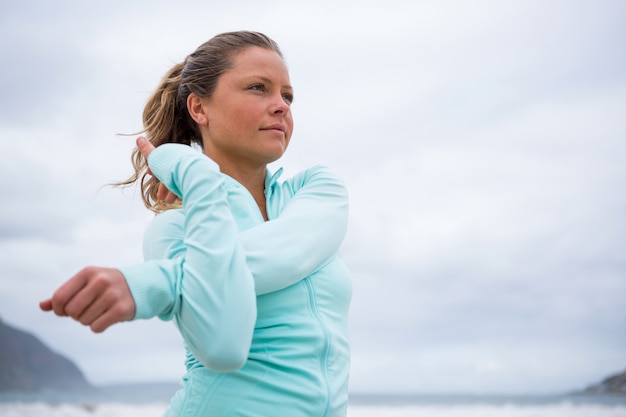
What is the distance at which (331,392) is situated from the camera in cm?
185

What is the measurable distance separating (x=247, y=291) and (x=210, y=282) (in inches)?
3.6

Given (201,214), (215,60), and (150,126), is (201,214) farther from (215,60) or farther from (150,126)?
Result: (150,126)

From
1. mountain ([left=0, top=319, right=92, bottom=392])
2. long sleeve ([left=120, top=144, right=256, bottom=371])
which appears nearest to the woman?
long sleeve ([left=120, top=144, right=256, bottom=371])

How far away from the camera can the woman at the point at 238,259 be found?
61.5 inches

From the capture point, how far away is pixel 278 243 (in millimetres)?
1786

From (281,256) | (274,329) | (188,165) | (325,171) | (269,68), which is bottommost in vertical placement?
(274,329)

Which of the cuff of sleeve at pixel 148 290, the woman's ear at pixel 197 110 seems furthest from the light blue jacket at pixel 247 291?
the woman's ear at pixel 197 110

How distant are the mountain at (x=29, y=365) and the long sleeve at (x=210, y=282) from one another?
45565 millimetres

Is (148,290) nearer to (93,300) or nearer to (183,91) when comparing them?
(93,300)

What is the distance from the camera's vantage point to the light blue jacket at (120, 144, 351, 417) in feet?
5.15

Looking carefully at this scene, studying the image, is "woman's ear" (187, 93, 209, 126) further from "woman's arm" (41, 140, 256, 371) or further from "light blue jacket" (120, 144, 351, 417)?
"woman's arm" (41, 140, 256, 371)

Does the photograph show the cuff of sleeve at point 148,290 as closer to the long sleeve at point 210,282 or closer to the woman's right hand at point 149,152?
the long sleeve at point 210,282

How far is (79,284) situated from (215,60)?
3.31 feet

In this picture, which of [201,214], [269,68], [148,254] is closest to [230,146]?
[269,68]
